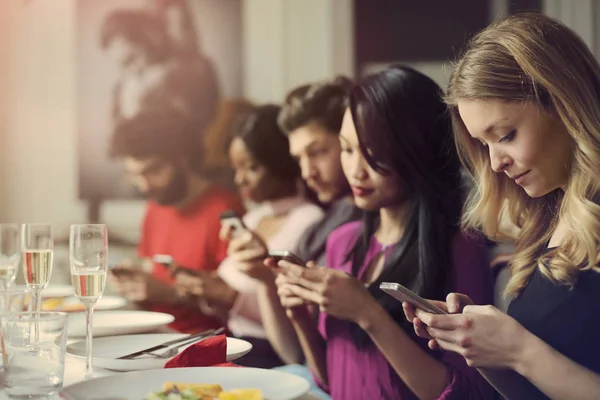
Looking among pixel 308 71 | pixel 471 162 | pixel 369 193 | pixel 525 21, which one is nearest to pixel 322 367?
pixel 369 193

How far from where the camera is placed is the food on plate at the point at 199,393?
32.9 inches

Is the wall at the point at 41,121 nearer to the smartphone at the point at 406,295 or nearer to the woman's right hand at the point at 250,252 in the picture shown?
the woman's right hand at the point at 250,252

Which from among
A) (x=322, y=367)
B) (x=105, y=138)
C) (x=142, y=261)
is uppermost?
(x=105, y=138)

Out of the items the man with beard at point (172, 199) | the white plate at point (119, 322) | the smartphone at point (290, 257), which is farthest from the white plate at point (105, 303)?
the man with beard at point (172, 199)

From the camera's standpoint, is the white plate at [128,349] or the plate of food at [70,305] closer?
the white plate at [128,349]

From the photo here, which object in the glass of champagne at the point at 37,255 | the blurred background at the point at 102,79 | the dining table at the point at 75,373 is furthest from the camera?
the blurred background at the point at 102,79

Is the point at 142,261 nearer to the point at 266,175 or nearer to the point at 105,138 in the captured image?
the point at 105,138

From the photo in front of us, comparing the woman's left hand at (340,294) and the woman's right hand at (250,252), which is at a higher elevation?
the woman's left hand at (340,294)

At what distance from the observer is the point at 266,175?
2564 millimetres

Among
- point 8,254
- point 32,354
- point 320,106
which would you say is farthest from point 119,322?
point 320,106

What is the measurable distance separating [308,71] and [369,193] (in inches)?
68.3

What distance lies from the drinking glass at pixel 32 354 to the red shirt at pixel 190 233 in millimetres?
1957

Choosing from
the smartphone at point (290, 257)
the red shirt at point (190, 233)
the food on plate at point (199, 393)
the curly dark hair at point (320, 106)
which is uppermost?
the curly dark hair at point (320, 106)

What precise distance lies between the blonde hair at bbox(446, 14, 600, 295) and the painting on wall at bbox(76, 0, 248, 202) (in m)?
2.20
